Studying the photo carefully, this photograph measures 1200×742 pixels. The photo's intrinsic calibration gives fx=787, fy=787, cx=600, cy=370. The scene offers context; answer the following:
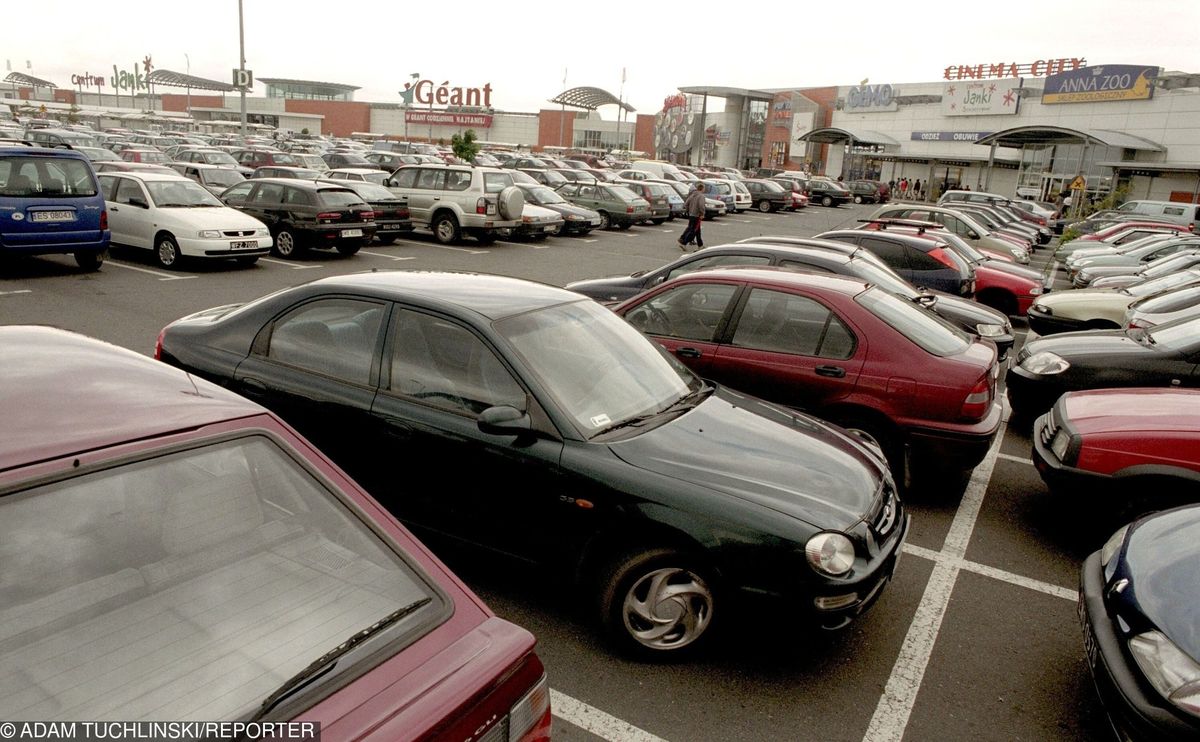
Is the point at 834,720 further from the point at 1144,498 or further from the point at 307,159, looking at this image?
the point at 307,159

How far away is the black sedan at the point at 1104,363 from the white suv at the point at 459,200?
529 inches

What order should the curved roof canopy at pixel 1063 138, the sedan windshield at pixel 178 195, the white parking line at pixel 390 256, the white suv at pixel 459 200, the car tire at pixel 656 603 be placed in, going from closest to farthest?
the car tire at pixel 656 603, the sedan windshield at pixel 178 195, the white parking line at pixel 390 256, the white suv at pixel 459 200, the curved roof canopy at pixel 1063 138

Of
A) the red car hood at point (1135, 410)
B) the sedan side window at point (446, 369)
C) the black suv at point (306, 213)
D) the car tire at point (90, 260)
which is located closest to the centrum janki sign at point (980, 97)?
the black suv at point (306, 213)

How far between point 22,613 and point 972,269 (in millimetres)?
12187

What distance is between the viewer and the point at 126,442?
178cm

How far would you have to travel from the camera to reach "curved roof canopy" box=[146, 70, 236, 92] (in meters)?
98.6

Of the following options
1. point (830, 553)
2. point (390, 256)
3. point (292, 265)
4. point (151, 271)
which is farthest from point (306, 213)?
point (830, 553)

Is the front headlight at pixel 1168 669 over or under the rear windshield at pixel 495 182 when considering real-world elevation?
under

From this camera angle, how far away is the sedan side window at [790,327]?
Answer: 5.61 metres

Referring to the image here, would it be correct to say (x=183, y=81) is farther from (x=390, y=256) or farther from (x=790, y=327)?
(x=790, y=327)

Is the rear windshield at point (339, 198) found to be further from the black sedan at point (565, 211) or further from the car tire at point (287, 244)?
the black sedan at point (565, 211)

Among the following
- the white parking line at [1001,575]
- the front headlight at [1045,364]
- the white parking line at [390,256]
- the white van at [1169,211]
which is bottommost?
the white parking line at [1001,575]

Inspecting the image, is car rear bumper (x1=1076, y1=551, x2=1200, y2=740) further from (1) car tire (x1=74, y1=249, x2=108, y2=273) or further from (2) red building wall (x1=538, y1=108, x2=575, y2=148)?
(2) red building wall (x1=538, y1=108, x2=575, y2=148)

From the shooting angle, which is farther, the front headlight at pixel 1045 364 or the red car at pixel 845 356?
the front headlight at pixel 1045 364
